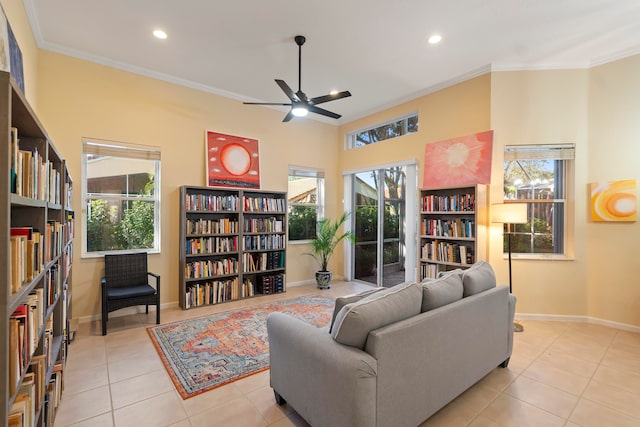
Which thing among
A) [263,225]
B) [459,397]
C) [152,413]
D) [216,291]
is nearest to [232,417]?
[152,413]

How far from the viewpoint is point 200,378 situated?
2477 mm

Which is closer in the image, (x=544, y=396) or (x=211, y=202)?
(x=544, y=396)

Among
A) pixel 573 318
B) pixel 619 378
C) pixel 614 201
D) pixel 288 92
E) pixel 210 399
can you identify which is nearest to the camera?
pixel 210 399

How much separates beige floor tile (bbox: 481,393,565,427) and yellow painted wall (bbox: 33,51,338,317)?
3.98 meters

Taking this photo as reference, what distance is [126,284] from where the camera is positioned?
12.6ft

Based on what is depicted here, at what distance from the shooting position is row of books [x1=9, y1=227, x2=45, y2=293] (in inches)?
44.4

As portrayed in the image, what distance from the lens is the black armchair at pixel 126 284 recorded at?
11.1 feet

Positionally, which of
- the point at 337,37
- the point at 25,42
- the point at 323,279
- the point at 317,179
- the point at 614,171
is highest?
the point at 337,37

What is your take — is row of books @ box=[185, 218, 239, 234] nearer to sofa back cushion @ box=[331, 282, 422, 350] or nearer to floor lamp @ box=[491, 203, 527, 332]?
sofa back cushion @ box=[331, 282, 422, 350]

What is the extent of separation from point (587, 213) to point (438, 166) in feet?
6.35

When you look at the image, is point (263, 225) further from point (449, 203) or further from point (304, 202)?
point (449, 203)

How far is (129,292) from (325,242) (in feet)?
10.6

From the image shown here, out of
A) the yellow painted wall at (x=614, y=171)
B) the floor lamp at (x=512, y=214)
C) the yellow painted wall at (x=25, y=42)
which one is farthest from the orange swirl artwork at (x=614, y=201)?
the yellow painted wall at (x=25, y=42)

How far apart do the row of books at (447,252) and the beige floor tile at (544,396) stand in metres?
1.77
